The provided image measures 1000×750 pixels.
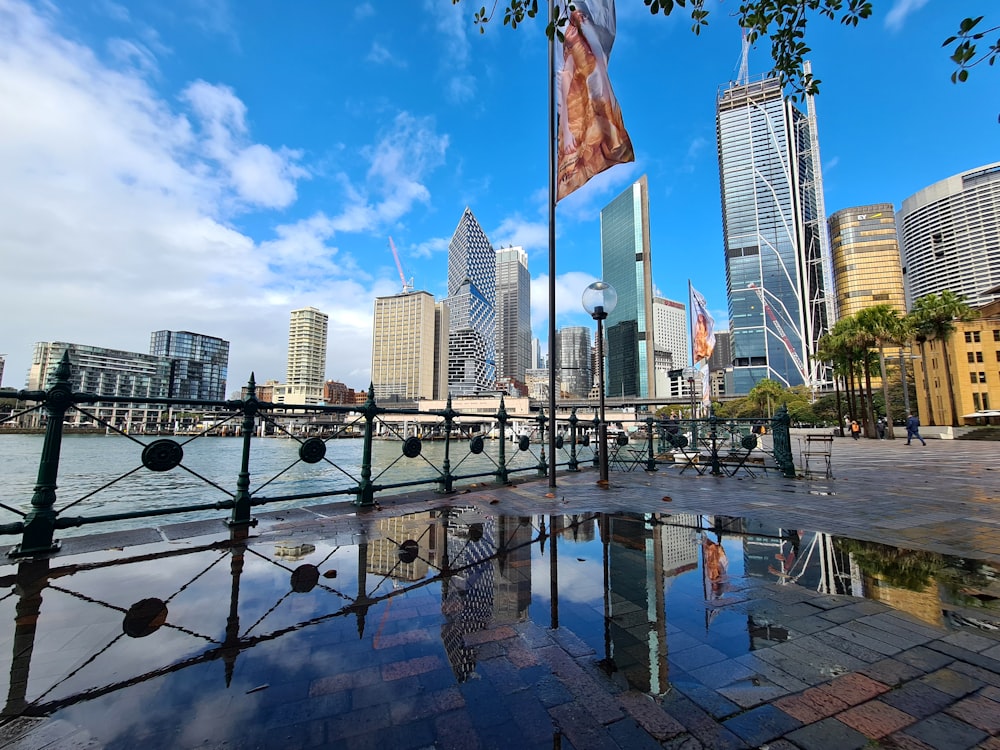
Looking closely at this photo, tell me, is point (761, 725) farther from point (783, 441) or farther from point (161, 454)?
point (783, 441)

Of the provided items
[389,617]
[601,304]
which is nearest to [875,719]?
[389,617]

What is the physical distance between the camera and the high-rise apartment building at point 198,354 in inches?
5723

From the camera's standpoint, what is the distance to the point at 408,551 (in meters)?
4.70

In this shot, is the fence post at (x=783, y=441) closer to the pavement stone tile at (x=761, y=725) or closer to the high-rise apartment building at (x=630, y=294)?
the pavement stone tile at (x=761, y=725)

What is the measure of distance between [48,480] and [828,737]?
22.2 ft

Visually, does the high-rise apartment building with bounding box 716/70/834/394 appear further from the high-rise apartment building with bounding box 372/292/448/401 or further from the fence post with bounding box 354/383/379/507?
the fence post with bounding box 354/383/379/507

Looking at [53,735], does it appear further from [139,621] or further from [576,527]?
[576,527]

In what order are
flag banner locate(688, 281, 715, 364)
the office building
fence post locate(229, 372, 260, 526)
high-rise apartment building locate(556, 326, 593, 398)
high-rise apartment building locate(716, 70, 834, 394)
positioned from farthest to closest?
high-rise apartment building locate(556, 326, 593, 398), high-rise apartment building locate(716, 70, 834, 394), the office building, flag banner locate(688, 281, 715, 364), fence post locate(229, 372, 260, 526)

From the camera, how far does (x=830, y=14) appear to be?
4801 mm

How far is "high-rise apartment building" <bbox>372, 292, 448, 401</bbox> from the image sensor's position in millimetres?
165875

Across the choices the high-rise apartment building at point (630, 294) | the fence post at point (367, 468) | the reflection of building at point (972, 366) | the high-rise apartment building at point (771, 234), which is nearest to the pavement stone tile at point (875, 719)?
the fence post at point (367, 468)

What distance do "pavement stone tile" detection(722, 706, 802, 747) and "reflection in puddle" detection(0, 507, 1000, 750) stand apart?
0.19m

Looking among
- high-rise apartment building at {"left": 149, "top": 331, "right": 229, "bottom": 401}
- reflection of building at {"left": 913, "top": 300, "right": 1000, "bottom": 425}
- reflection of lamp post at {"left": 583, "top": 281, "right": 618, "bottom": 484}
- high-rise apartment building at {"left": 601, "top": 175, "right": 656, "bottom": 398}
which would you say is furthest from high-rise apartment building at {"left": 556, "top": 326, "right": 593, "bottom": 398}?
reflection of lamp post at {"left": 583, "top": 281, "right": 618, "bottom": 484}

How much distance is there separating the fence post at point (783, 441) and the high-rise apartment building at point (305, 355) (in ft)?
565
